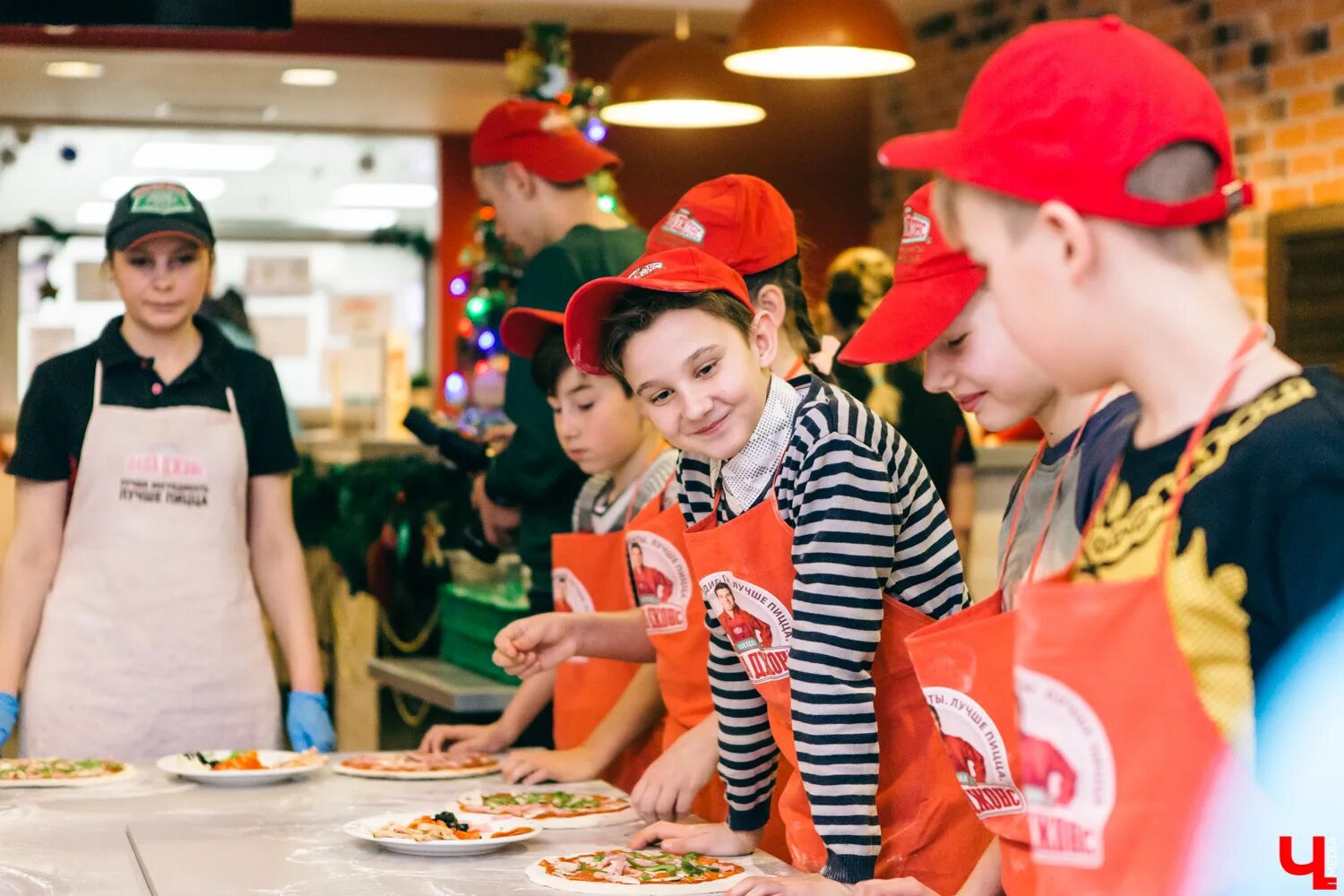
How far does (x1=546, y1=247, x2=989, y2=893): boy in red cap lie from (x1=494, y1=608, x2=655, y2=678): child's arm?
0.37 m

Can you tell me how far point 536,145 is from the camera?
3.37m

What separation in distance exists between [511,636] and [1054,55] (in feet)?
4.21

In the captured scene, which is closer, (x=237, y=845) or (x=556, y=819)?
(x=237, y=845)

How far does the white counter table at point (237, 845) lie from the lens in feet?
5.80

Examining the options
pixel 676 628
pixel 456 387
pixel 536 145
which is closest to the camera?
pixel 676 628

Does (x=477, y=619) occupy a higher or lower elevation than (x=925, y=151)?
lower

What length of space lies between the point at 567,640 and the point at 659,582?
0.52ft

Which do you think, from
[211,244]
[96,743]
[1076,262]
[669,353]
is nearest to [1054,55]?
[1076,262]

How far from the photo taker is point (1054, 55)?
115 cm

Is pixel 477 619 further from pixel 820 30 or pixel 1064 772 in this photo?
pixel 1064 772

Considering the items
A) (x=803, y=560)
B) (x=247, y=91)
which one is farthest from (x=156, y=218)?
(x=247, y=91)

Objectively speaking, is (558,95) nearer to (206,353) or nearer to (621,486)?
(206,353)

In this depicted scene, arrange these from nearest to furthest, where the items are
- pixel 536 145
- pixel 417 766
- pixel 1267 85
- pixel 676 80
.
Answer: pixel 417 766, pixel 536 145, pixel 676 80, pixel 1267 85

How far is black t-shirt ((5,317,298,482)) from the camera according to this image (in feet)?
9.56
